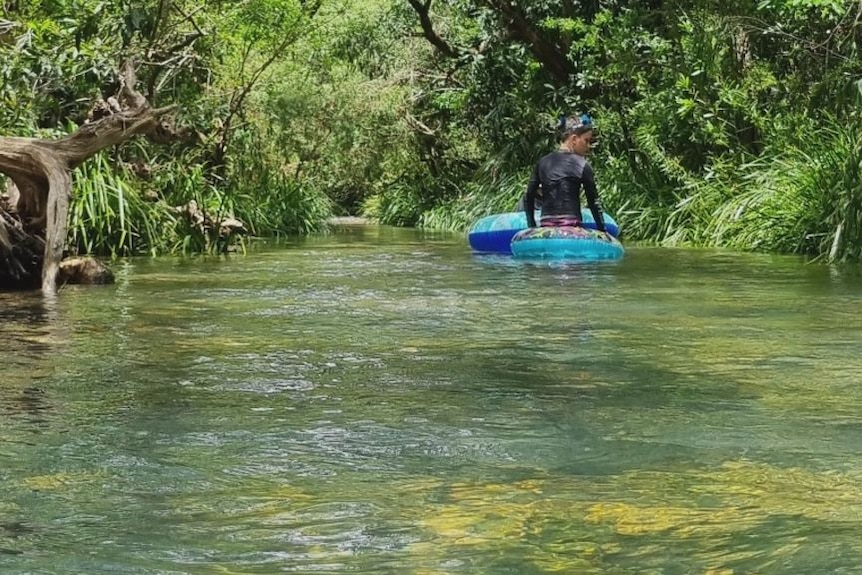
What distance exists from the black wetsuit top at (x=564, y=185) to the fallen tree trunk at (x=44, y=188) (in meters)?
3.64

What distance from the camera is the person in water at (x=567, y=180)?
1147 cm

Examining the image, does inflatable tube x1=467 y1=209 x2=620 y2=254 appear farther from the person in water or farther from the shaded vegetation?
the shaded vegetation

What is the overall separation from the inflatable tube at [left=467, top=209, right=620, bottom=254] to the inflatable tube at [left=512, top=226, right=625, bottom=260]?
1898 mm

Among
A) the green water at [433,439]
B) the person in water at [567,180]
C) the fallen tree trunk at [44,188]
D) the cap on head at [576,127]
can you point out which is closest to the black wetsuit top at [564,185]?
the person in water at [567,180]

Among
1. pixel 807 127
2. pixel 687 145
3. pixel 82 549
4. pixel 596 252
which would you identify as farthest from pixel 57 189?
pixel 687 145

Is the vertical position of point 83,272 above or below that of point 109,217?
below

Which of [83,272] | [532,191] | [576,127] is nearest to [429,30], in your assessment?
[532,191]

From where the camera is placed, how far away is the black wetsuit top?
11.4 metres

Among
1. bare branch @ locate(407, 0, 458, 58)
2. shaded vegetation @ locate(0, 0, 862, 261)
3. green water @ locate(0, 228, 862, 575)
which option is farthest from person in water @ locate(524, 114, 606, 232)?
bare branch @ locate(407, 0, 458, 58)

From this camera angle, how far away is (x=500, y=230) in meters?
13.7

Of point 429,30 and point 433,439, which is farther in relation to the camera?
point 429,30

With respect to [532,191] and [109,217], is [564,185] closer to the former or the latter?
[532,191]

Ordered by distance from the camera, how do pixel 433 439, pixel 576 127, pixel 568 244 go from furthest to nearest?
1. pixel 576 127
2. pixel 568 244
3. pixel 433 439

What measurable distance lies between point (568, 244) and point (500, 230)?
2467mm
